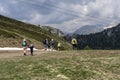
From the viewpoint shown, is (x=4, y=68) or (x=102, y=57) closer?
(x=4, y=68)

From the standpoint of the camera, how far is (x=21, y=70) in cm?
3628

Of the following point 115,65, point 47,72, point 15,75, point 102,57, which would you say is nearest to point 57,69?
point 47,72

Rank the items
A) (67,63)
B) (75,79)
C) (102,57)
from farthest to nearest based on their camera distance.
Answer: (102,57) → (67,63) → (75,79)

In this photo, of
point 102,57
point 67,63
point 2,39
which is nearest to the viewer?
point 67,63

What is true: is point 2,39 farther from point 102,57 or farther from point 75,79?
point 75,79

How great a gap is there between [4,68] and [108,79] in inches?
431

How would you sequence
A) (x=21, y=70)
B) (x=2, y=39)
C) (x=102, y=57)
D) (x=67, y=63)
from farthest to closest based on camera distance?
(x=2, y=39)
(x=102, y=57)
(x=67, y=63)
(x=21, y=70)

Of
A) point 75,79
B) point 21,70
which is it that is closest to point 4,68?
point 21,70

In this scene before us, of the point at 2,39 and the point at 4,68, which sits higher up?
the point at 2,39

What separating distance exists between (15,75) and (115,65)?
12236mm

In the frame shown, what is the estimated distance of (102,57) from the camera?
45.5 metres

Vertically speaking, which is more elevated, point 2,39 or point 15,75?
point 2,39

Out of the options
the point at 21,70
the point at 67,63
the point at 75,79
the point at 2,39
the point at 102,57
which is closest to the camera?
the point at 75,79

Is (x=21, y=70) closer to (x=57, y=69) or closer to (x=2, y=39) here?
(x=57, y=69)
